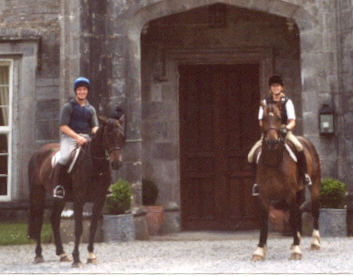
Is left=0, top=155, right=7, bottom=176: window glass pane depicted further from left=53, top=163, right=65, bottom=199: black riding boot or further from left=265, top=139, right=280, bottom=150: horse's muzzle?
left=265, top=139, right=280, bottom=150: horse's muzzle

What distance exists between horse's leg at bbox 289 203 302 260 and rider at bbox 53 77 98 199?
8.79 feet

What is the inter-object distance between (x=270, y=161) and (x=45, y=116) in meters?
5.95

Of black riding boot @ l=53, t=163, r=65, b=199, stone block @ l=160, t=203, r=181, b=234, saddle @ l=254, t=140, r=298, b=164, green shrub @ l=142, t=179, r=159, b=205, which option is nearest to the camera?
black riding boot @ l=53, t=163, r=65, b=199

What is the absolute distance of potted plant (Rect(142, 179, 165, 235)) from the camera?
11062 millimetres

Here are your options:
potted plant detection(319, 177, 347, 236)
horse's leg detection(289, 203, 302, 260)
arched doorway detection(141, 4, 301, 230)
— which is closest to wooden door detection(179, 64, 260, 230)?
arched doorway detection(141, 4, 301, 230)

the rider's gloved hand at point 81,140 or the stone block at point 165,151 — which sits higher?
the rider's gloved hand at point 81,140

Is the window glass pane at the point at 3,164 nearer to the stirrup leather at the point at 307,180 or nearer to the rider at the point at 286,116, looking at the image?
the rider at the point at 286,116

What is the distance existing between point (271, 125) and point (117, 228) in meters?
3.68

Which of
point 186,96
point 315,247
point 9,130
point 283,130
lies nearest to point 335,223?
point 315,247

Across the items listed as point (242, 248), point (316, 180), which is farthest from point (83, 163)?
point (316, 180)

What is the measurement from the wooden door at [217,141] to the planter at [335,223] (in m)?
2.38

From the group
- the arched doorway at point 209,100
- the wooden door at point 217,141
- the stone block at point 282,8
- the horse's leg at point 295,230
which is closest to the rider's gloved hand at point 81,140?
the horse's leg at point 295,230

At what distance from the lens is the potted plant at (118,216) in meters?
9.66

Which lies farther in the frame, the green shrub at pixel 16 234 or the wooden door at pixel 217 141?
the wooden door at pixel 217 141
